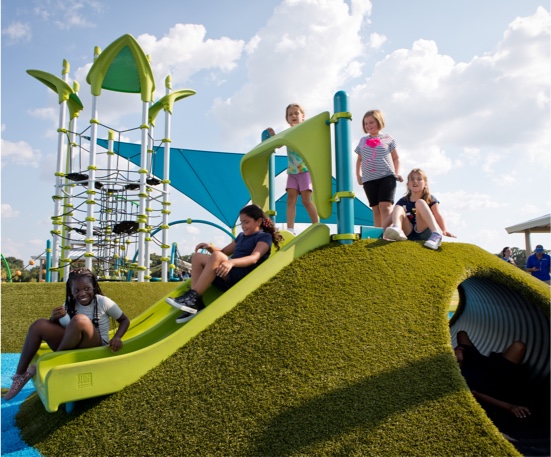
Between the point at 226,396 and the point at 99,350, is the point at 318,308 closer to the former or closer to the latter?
the point at 226,396

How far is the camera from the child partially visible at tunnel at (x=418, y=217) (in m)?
4.07

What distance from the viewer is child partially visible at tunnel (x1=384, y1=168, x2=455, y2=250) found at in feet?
13.4

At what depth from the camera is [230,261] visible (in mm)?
3764

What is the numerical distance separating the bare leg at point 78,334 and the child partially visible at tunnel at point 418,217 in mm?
2708

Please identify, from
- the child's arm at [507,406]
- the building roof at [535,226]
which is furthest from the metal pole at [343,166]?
the building roof at [535,226]

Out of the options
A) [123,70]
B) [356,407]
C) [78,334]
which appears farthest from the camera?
[123,70]

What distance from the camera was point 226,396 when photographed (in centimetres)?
282

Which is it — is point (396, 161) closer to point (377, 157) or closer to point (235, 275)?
point (377, 157)

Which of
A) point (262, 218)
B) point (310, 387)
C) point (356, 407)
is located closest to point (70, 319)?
point (262, 218)

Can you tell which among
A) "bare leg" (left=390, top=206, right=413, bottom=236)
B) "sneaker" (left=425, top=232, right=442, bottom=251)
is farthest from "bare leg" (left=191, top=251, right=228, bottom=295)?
"sneaker" (left=425, top=232, right=442, bottom=251)

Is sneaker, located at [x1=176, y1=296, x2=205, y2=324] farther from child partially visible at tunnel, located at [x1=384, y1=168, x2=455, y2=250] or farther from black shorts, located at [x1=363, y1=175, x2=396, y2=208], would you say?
black shorts, located at [x1=363, y1=175, x2=396, y2=208]

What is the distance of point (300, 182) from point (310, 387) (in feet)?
10.6

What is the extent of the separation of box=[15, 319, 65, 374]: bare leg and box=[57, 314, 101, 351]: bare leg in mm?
319

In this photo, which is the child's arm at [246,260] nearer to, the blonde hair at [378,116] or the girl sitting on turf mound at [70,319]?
the girl sitting on turf mound at [70,319]
